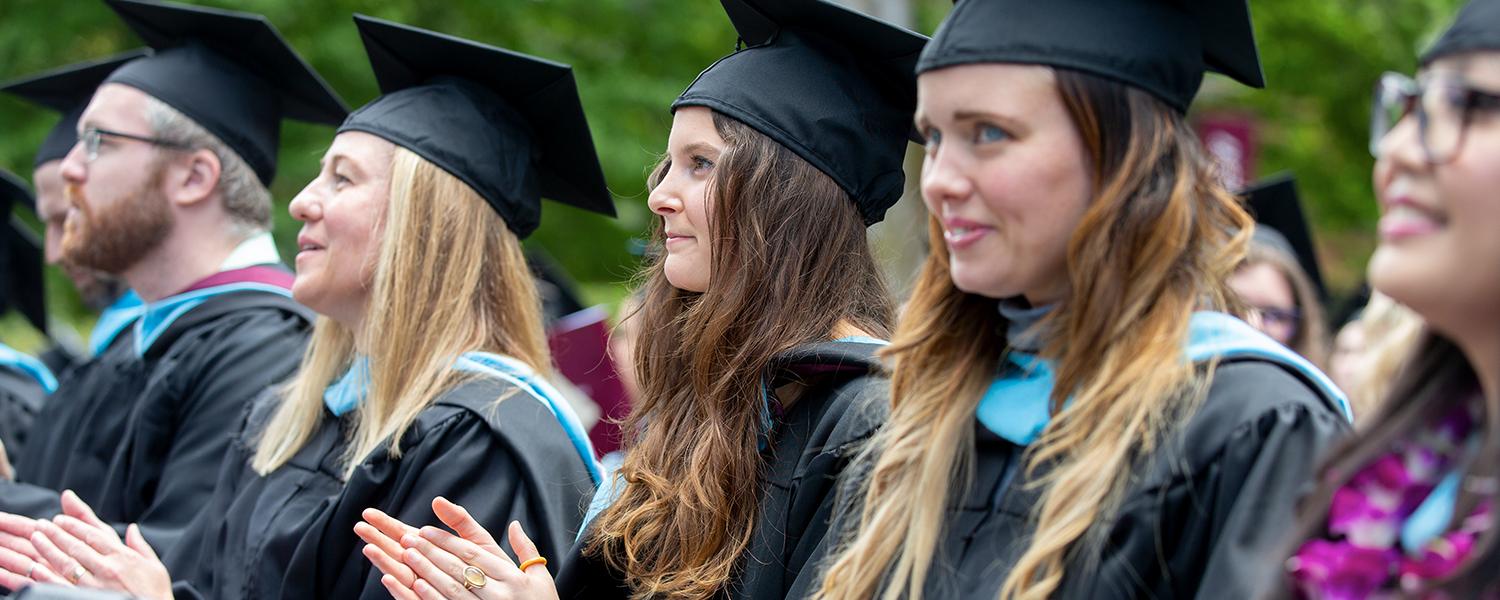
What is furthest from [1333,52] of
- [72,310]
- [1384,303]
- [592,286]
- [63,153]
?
[72,310]

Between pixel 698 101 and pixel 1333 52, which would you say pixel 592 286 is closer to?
pixel 1333 52

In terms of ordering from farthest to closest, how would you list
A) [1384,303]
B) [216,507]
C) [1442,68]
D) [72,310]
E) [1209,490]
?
[72,310] < [1384,303] < [216,507] < [1209,490] < [1442,68]

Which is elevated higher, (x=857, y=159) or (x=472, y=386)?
(x=857, y=159)

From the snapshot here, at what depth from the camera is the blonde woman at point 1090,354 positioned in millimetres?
2010

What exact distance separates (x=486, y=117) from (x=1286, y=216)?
4.14 m

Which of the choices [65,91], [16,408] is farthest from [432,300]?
[16,408]

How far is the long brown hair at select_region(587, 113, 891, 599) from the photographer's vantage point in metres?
2.94

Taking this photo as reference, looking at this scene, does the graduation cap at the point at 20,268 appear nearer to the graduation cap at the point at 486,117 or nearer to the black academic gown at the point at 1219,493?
the graduation cap at the point at 486,117

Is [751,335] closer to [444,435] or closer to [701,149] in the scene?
[701,149]

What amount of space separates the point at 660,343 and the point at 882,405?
0.68 metres

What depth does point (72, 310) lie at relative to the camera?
12.5m

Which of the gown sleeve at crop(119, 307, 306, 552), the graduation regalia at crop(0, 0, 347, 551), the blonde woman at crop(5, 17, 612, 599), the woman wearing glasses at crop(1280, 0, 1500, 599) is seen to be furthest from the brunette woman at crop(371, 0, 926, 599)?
the graduation regalia at crop(0, 0, 347, 551)

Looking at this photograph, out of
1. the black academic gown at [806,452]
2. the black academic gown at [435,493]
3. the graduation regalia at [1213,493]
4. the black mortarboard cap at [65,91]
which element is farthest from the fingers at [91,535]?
the black mortarboard cap at [65,91]

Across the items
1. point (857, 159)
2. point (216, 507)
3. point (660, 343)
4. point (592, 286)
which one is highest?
point (857, 159)
